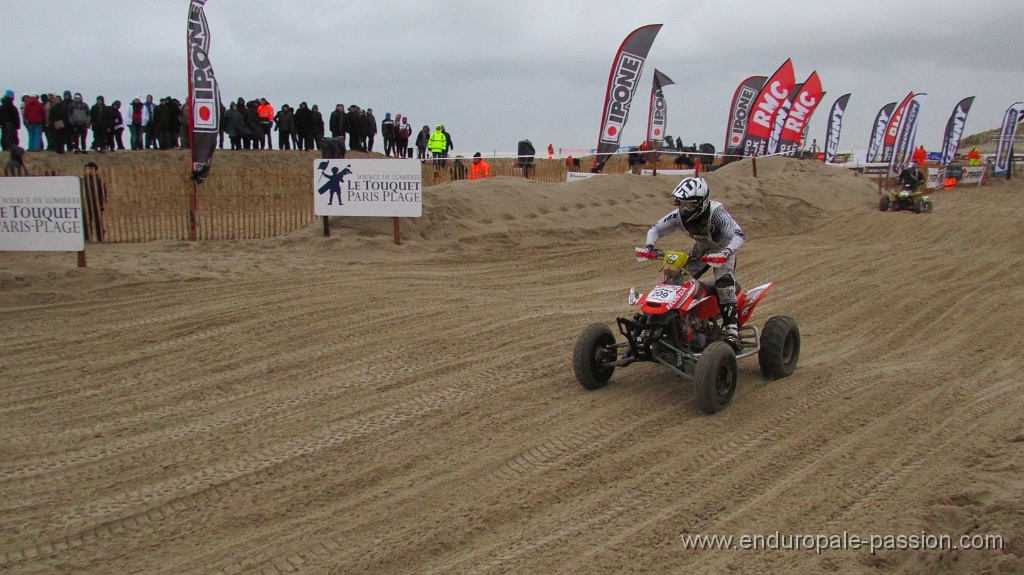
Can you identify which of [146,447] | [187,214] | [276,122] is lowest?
[146,447]

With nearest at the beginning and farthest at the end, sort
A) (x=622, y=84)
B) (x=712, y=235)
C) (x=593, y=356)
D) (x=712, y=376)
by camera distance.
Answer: (x=712, y=376)
(x=593, y=356)
(x=712, y=235)
(x=622, y=84)

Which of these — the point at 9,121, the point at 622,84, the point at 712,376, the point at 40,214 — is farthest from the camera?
the point at 622,84

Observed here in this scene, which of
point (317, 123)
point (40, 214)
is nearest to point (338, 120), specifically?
point (317, 123)

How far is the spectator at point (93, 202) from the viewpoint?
499 inches

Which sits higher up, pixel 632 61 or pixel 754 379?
pixel 632 61

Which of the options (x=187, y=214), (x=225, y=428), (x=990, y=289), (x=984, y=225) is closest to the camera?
(x=225, y=428)

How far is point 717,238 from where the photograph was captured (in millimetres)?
6832

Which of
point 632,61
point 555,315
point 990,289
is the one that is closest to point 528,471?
point 555,315

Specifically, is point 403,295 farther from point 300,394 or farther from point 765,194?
point 765,194

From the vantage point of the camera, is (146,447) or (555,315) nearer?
(146,447)

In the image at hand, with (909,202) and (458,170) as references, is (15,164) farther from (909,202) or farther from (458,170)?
(909,202)

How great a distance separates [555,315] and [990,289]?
21.4 ft

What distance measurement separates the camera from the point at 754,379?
23.2ft

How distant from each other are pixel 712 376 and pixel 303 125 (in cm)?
1799
